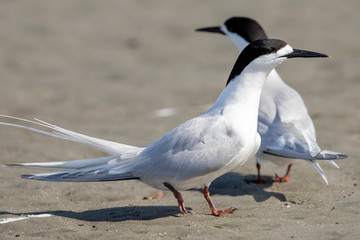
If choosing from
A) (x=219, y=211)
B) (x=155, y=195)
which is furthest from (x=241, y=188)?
(x=219, y=211)

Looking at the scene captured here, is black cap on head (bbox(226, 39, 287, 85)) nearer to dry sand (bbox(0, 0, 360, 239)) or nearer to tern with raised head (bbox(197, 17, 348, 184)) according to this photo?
tern with raised head (bbox(197, 17, 348, 184))

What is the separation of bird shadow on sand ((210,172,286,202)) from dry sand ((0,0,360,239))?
0.02 meters

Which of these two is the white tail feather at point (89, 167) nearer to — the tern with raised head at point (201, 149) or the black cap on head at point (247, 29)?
the tern with raised head at point (201, 149)

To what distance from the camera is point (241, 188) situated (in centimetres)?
532

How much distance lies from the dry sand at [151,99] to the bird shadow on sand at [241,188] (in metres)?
0.02

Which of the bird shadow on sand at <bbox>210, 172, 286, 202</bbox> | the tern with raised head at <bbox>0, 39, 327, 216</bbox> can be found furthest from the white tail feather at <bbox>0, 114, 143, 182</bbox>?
the bird shadow on sand at <bbox>210, 172, 286, 202</bbox>

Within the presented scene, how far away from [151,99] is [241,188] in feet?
13.2

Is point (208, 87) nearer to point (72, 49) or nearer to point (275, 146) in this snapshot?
point (72, 49)

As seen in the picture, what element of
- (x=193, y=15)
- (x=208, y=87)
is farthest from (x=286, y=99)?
(x=193, y=15)

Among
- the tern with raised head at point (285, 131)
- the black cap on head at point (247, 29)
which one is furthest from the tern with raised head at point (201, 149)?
the black cap on head at point (247, 29)

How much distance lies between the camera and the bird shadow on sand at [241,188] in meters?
4.94

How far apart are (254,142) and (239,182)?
134 centimetres

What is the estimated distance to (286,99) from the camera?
5.54 meters

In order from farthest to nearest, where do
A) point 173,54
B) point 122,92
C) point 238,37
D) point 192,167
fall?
point 173,54 → point 122,92 → point 238,37 → point 192,167
